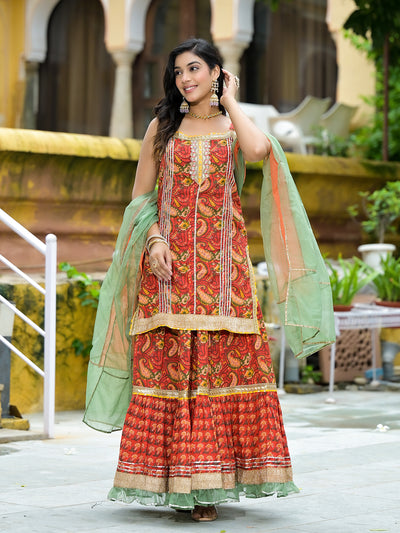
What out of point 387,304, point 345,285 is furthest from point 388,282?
point 345,285

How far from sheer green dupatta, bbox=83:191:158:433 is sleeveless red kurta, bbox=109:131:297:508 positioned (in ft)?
0.23

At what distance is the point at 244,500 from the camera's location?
12.7ft

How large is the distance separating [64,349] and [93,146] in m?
1.42

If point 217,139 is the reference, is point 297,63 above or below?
above

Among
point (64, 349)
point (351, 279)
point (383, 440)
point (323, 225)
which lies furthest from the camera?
point (323, 225)

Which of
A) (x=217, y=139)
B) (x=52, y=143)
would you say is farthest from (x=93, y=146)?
(x=217, y=139)

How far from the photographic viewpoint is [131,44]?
13695mm

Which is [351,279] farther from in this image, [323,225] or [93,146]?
[93,146]

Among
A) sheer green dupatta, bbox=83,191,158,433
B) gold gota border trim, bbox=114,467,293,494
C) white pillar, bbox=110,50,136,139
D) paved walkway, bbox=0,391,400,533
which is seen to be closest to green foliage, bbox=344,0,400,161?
white pillar, bbox=110,50,136,139

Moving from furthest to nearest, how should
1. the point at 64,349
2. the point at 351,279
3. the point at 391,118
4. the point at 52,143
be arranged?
the point at 391,118, the point at 351,279, the point at 52,143, the point at 64,349

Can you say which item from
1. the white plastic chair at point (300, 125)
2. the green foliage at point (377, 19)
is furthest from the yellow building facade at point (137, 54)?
the green foliage at point (377, 19)

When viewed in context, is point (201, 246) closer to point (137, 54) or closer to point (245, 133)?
point (245, 133)

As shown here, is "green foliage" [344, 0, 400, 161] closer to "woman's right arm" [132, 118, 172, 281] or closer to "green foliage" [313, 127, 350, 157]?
"green foliage" [313, 127, 350, 157]

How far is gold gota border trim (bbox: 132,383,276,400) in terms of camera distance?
357cm
